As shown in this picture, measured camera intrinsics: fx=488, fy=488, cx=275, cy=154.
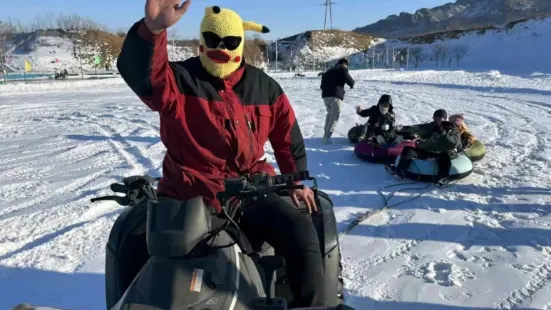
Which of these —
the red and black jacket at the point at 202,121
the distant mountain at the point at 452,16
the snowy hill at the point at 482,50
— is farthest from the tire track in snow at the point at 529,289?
the distant mountain at the point at 452,16

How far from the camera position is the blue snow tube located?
7.18 meters

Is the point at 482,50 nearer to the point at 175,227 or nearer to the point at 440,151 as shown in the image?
the point at 440,151

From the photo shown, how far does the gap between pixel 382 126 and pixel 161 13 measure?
7.79 m

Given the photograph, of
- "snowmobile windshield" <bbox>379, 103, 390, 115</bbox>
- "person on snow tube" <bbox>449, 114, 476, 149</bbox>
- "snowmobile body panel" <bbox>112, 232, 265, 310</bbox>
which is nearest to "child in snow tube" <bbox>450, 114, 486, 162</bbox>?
"person on snow tube" <bbox>449, 114, 476, 149</bbox>

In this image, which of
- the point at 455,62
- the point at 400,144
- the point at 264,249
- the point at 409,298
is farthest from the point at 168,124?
the point at 455,62

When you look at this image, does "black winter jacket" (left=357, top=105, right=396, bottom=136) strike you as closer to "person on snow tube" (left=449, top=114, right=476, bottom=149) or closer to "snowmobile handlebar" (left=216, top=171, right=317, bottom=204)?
"person on snow tube" (left=449, top=114, right=476, bottom=149)

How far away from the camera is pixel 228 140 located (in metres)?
2.68

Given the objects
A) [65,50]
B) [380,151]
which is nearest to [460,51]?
[65,50]

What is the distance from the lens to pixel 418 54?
64.6 meters

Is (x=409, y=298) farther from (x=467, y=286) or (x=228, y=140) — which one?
(x=228, y=140)

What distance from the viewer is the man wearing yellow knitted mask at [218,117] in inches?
91.7

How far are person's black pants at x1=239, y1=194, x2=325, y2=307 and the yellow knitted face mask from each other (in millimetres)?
864

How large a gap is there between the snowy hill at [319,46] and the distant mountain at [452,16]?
41.4 metres

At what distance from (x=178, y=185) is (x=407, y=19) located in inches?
5752
